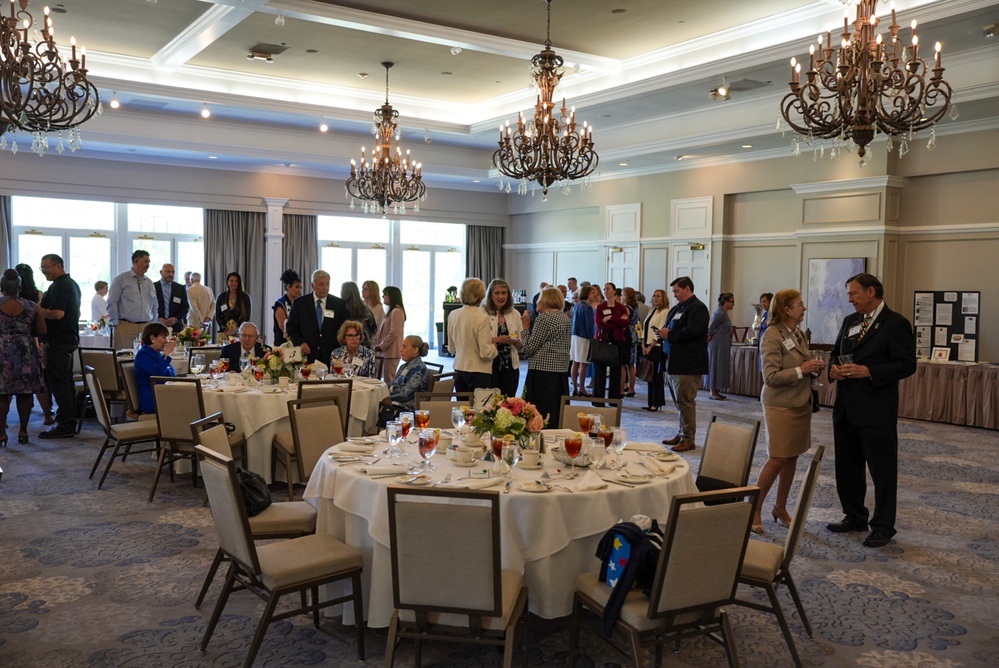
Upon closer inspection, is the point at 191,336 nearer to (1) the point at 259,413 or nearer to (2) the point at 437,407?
(1) the point at 259,413

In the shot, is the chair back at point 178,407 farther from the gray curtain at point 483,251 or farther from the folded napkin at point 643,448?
the gray curtain at point 483,251

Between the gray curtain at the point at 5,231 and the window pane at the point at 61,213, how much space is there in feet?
0.65

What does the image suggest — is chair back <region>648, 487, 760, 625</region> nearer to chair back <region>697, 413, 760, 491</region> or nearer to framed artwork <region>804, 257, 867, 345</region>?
chair back <region>697, 413, 760, 491</region>

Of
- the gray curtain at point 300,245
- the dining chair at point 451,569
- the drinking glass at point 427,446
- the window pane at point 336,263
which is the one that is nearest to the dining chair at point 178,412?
the drinking glass at point 427,446

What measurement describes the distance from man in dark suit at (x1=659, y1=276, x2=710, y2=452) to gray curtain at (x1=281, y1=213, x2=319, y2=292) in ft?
31.2

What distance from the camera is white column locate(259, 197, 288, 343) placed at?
15094 millimetres

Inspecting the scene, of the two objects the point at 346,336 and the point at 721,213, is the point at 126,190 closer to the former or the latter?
the point at 346,336

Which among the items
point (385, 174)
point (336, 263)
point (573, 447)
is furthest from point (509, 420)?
point (336, 263)

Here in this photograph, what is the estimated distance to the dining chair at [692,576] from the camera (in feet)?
9.54

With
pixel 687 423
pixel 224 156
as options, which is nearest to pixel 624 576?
pixel 687 423

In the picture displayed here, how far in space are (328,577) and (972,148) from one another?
33.2ft

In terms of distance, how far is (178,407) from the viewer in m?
5.77

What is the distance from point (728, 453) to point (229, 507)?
261cm

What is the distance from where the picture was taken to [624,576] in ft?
10.1
